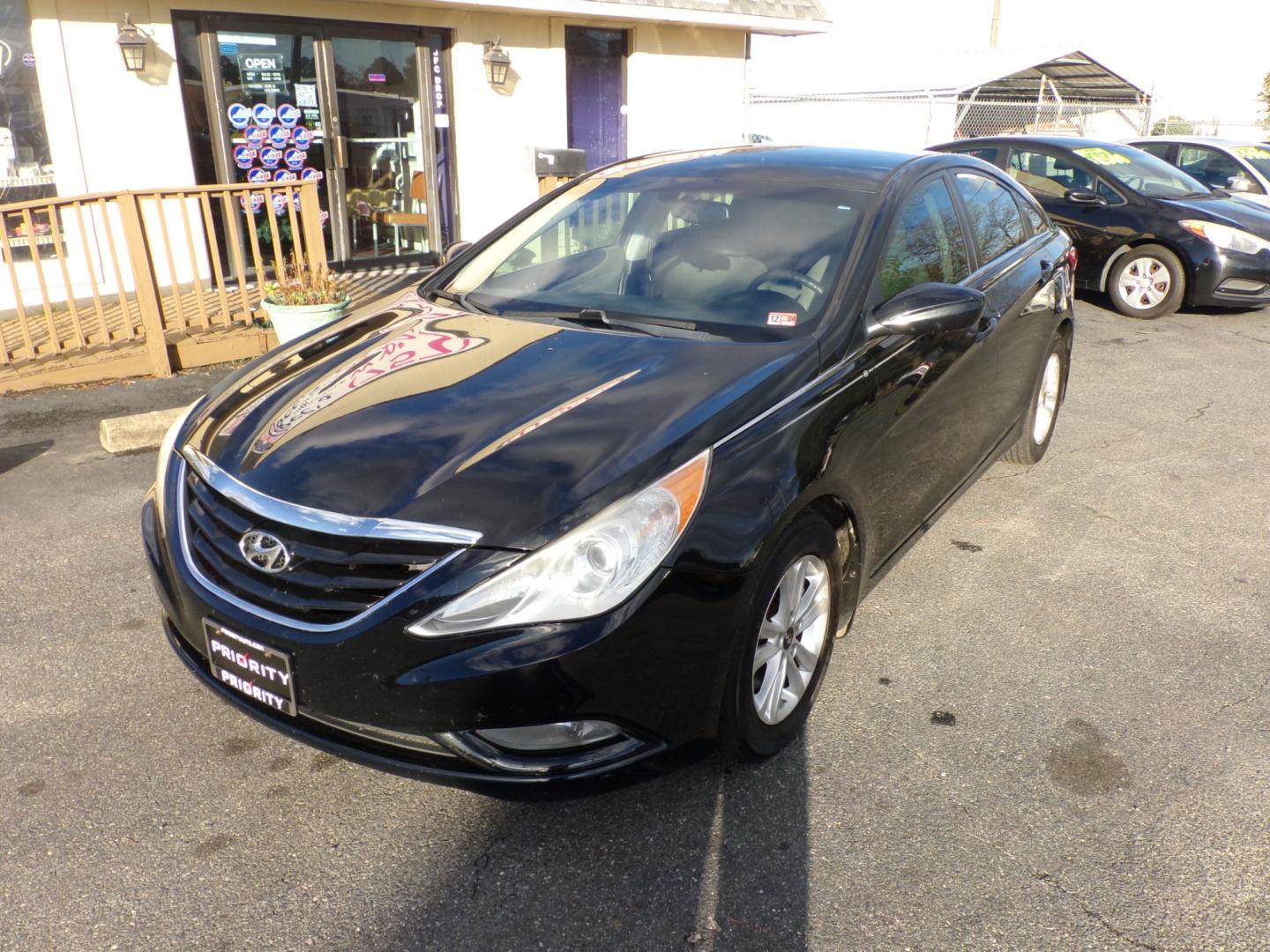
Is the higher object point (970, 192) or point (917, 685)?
point (970, 192)

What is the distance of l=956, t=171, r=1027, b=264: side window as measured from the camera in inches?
161

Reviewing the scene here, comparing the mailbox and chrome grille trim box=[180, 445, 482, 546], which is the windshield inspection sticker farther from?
chrome grille trim box=[180, 445, 482, 546]

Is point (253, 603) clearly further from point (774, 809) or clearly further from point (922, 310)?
point (922, 310)

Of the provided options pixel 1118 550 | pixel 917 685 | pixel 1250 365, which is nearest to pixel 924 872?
pixel 917 685

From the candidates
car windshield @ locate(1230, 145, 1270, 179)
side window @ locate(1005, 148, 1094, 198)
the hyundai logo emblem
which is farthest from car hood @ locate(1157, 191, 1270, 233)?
the hyundai logo emblem

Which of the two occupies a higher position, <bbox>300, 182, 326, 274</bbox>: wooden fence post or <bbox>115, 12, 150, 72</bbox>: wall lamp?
<bbox>115, 12, 150, 72</bbox>: wall lamp

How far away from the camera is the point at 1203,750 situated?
2.87 m

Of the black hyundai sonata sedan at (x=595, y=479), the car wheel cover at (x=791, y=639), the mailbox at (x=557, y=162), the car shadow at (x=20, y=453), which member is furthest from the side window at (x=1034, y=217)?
the car shadow at (x=20, y=453)

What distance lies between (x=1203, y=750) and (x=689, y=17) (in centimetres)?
942

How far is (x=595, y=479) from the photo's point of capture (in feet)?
7.55

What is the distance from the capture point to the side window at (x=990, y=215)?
408 centimetres

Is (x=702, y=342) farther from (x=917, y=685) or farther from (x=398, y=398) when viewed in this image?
(x=917, y=685)

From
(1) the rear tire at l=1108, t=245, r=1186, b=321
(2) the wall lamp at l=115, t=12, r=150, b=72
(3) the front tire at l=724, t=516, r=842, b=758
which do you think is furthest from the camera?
(1) the rear tire at l=1108, t=245, r=1186, b=321

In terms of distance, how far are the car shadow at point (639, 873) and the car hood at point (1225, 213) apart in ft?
26.7
